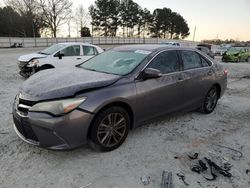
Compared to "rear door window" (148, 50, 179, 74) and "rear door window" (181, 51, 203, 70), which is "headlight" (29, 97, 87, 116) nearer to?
"rear door window" (148, 50, 179, 74)

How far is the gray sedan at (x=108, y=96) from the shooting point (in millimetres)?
3023

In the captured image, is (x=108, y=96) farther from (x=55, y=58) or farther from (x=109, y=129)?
(x=55, y=58)

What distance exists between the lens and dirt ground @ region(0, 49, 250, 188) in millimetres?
2906

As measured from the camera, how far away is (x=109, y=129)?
137 inches

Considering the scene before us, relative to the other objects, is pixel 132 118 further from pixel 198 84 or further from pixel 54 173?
pixel 198 84

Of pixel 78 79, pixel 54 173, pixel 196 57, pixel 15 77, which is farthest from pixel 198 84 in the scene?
pixel 15 77

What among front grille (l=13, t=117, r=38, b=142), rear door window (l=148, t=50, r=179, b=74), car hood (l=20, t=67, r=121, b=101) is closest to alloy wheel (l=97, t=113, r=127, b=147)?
car hood (l=20, t=67, r=121, b=101)

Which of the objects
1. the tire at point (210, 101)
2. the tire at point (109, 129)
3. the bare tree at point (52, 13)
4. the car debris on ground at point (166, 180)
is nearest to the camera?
the car debris on ground at point (166, 180)

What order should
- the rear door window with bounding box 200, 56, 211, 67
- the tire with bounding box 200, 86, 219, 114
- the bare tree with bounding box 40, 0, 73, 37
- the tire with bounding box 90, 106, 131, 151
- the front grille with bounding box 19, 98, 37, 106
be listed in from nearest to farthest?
the front grille with bounding box 19, 98, 37, 106
the tire with bounding box 90, 106, 131, 151
the rear door window with bounding box 200, 56, 211, 67
the tire with bounding box 200, 86, 219, 114
the bare tree with bounding box 40, 0, 73, 37

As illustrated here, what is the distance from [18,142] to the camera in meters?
3.72

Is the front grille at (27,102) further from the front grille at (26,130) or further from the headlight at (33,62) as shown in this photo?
the headlight at (33,62)

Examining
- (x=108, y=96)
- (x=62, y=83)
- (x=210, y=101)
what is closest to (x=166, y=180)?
(x=108, y=96)

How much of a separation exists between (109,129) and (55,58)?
20.5 ft

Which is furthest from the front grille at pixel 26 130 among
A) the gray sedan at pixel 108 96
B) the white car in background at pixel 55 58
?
the white car in background at pixel 55 58
